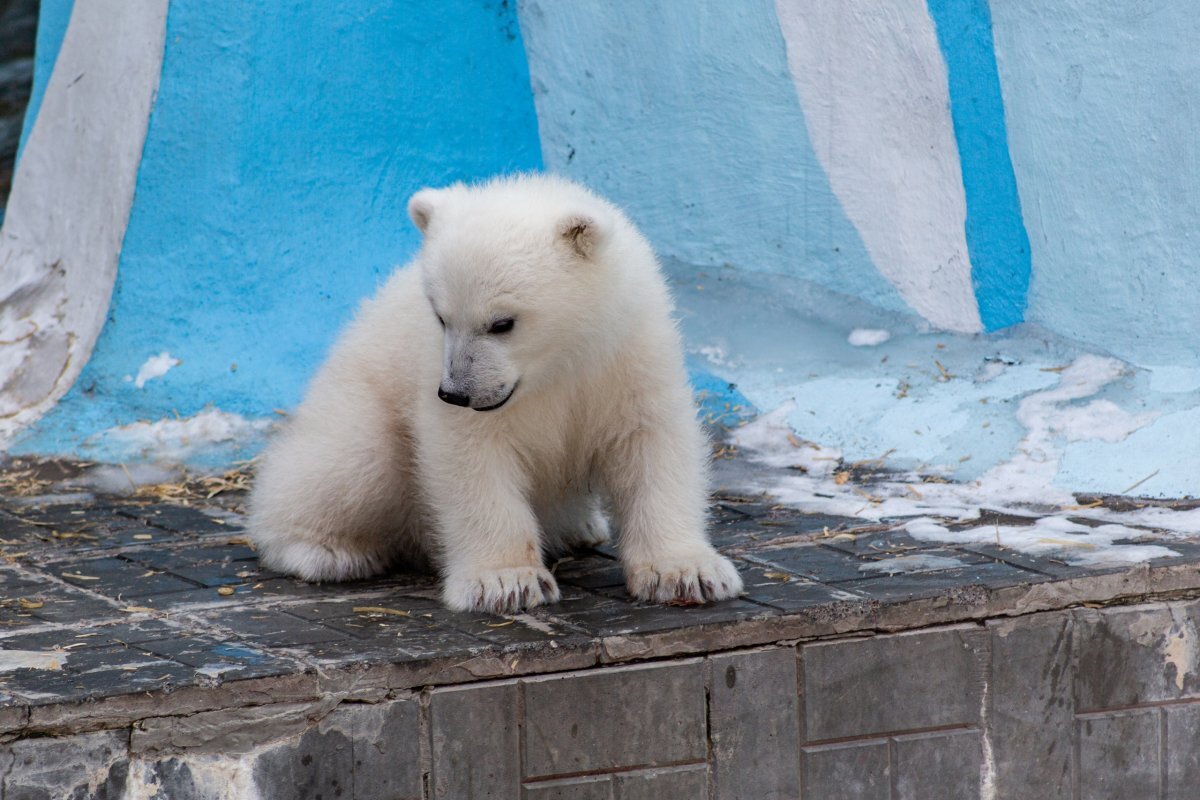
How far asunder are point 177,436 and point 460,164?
5.99 ft

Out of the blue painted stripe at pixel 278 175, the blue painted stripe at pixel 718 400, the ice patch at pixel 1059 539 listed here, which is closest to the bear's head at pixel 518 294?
the ice patch at pixel 1059 539

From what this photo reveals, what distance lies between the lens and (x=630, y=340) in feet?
11.8

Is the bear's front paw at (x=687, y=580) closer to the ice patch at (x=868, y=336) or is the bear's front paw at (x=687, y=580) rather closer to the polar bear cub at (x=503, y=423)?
the polar bear cub at (x=503, y=423)

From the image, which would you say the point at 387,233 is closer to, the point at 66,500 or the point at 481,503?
the point at 66,500

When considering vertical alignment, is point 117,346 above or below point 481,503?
above

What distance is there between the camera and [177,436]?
5.96 meters

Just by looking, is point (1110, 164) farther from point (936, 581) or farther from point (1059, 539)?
point (936, 581)

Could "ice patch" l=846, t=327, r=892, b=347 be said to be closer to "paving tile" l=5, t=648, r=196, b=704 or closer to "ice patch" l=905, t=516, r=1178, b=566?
"ice patch" l=905, t=516, r=1178, b=566

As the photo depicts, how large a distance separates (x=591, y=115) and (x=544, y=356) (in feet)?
10.8

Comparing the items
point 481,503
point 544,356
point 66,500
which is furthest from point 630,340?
point 66,500

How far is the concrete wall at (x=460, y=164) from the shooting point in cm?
568

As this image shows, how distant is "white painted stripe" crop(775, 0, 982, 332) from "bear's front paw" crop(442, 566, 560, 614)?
→ 2860 mm

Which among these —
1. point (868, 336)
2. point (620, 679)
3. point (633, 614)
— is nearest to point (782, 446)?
point (868, 336)

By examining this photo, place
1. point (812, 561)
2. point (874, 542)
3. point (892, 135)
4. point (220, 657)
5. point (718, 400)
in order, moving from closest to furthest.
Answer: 1. point (220, 657)
2. point (812, 561)
3. point (874, 542)
4. point (892, 135)
5. point (718, 400)
